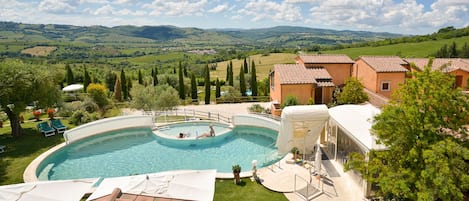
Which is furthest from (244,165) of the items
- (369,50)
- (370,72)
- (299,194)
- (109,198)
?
(369,50)

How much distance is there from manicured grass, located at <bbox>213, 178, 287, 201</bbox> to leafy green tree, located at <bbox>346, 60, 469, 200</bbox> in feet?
14.1

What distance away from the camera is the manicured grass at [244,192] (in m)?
12.3

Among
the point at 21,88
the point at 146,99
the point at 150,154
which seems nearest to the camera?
the point at 150,154

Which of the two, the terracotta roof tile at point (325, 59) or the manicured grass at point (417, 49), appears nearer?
the terracotta roof tile at point (325, 59)

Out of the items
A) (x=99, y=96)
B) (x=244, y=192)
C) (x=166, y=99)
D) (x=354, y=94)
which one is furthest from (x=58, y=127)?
(x=354, y=94)

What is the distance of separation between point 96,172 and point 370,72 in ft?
73.0

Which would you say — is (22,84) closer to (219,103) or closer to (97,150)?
(97,150)

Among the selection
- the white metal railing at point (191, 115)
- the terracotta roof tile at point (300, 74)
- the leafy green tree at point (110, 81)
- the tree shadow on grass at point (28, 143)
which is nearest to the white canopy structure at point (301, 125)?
the terracotta roof tile at point (300, 74)

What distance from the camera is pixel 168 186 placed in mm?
9461

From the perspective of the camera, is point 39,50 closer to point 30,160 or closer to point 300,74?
point 30,160

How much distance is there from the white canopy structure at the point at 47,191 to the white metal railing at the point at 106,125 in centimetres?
1130

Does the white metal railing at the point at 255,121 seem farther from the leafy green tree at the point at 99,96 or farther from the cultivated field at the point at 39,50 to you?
the cultivated field at the point at 39,50

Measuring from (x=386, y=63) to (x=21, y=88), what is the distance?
28.0 meters

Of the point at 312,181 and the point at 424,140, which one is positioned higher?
the point at 424,140
